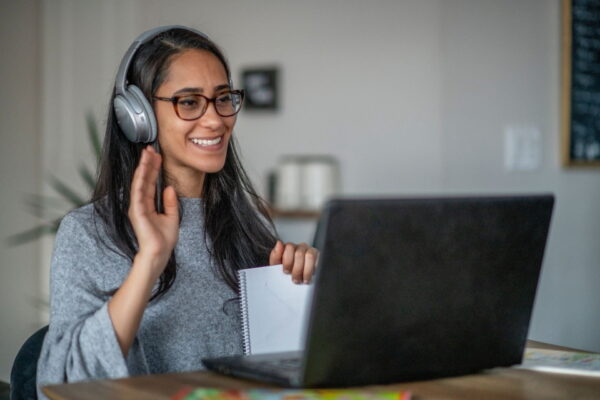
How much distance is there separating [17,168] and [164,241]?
347cm

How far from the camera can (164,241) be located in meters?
1.33

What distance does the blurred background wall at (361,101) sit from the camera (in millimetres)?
3570

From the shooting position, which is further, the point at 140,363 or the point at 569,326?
the point at 569,326

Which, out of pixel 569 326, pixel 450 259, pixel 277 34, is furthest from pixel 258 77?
pixel 450 259

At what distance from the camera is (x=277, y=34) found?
192 inches

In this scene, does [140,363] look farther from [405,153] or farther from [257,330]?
[405,153]

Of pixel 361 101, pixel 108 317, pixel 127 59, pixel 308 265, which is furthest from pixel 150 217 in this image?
pixel 361 101

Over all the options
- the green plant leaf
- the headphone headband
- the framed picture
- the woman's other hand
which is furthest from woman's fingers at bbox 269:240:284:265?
the framed picture

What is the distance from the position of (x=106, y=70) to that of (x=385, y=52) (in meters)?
1.60

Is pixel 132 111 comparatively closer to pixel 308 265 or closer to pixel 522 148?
pixel 308 265

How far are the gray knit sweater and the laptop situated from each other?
0.23 meters

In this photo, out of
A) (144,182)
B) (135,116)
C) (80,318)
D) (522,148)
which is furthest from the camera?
(522,148)

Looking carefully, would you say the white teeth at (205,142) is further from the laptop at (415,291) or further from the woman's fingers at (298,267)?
the laptop at (415,291)

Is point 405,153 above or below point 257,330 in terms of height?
above
